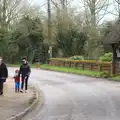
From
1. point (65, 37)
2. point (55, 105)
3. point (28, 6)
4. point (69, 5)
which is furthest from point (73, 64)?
point (55, 105)

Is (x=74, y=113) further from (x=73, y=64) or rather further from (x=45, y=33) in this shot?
(x=45, y=33)

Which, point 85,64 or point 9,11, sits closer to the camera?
Result: point 85,64

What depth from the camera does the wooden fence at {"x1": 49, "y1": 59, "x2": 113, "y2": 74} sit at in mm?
30766

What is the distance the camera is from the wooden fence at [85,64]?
30766mm

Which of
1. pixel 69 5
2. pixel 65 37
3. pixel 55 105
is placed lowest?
pixel 55 105

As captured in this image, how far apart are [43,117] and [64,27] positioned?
37029 mm

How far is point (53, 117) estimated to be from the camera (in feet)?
36.6

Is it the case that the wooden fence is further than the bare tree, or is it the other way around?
the bare tree

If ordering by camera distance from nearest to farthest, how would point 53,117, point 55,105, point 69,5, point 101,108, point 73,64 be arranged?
1. point 53,117
2. point 101,108
3. point 55,105
4. point 73,64
5. point 69,5

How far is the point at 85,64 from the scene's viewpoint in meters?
35.8

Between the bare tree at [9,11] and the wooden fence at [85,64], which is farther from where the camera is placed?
the bare tree at [9,11]

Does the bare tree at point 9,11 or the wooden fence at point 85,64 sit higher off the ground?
the bare tree at point 9,11

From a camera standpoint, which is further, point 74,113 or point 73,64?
point 73,64

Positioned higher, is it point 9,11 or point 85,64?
point 9,11
